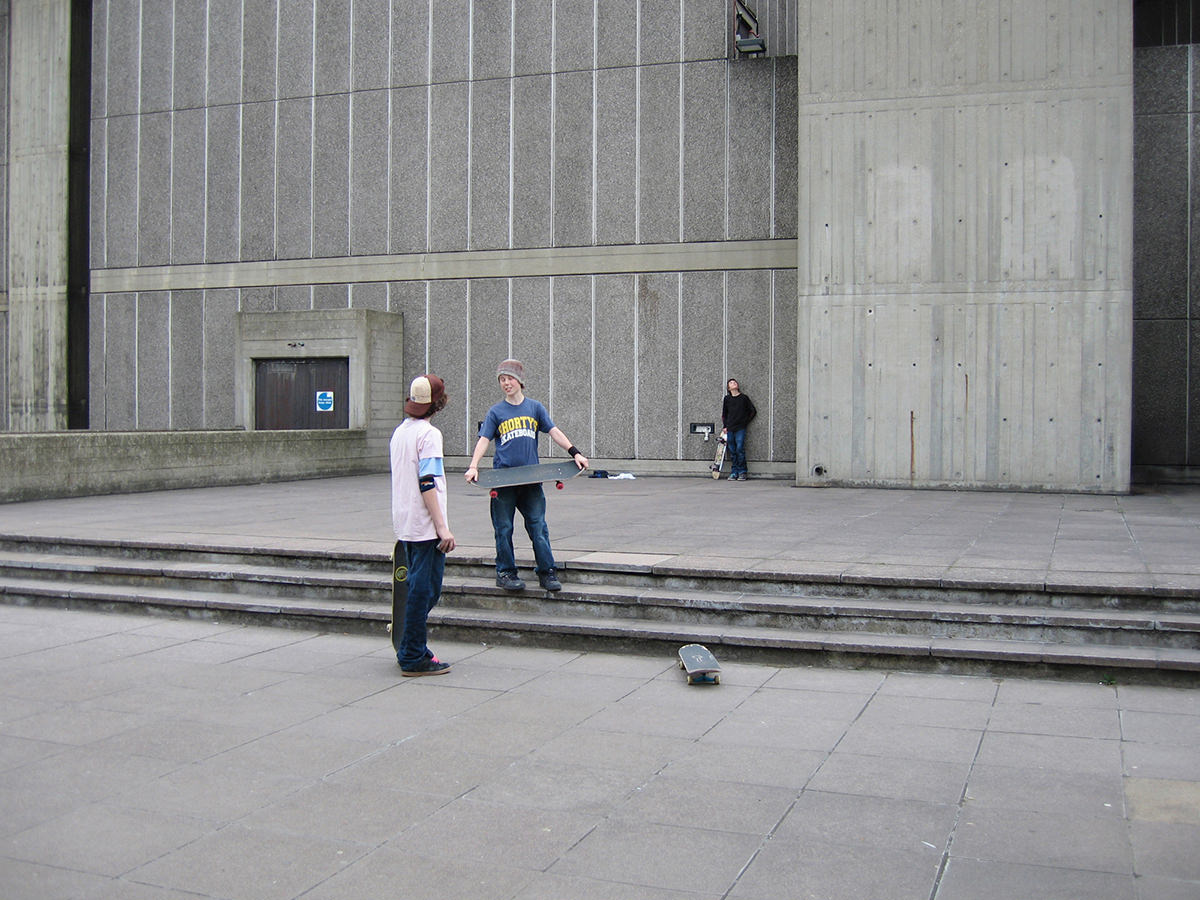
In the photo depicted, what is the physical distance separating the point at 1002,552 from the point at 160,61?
67.4 feet

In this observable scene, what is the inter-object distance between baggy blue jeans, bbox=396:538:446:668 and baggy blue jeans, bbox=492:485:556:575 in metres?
1.12

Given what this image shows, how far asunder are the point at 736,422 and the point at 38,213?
52.1ft

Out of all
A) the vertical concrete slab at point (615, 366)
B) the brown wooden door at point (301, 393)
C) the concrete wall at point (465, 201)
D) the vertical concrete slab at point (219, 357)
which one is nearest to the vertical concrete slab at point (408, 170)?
the concrete wall at point (465, 201)

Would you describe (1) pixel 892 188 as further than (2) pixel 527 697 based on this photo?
Yes

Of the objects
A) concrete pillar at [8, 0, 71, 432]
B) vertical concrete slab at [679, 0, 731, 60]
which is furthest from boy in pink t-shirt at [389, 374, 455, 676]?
concrete pillar at [8, 0, 71, 432]

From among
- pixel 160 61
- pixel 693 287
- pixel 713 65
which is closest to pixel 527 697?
pixel 693 287

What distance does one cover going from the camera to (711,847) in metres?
4.25

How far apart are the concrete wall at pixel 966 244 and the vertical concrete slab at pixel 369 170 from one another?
855 cm

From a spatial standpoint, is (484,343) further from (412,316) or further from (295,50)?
(295,50)

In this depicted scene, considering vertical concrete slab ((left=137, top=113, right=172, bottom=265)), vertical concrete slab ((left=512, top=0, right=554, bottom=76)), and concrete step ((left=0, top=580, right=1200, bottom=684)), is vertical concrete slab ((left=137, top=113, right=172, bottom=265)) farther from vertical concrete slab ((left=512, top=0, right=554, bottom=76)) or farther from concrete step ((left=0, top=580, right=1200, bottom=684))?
concrete step ((left=0, top=580, right=1200, bottom=684))

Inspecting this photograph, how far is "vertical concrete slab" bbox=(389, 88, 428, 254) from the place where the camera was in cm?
2112

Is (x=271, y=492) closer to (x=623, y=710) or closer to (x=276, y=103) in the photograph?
(x=276, y=103)

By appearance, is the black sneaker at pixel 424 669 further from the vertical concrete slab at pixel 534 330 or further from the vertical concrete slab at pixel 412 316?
the vertical concrete slab at pixel 412 316

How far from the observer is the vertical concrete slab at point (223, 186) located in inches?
880
